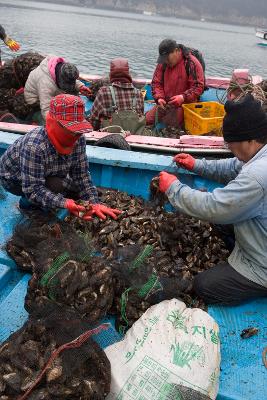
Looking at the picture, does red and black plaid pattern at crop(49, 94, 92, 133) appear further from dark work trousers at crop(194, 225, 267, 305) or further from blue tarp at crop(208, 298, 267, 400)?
blue tarp at crop(208, 298, 267, 400)

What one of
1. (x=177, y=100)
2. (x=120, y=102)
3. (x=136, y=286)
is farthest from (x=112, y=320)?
(x=177, y=100)

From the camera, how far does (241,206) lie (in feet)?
10.2

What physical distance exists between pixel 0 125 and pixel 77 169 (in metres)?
2.56

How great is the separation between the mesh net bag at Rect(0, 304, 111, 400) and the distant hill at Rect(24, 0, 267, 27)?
135 m

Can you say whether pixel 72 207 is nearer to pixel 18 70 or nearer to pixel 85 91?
pixel 18 70

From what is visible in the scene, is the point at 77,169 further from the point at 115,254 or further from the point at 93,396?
the point at 93,396

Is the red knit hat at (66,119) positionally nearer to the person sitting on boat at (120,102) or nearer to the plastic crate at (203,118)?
the person sitting on boat at (120,102)

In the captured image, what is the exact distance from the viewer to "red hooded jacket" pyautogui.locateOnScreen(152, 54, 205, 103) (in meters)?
7.60

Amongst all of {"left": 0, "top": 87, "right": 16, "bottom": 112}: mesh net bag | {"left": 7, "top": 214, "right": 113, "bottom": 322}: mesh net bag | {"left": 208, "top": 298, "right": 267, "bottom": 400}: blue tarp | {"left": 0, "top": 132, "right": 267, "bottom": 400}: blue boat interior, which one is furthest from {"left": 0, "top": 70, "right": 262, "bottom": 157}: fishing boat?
{"left": 7, "top": 214, "right": 113, "bottom": 322}: mesh net bag

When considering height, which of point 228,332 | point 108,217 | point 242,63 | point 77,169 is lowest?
point 242,63

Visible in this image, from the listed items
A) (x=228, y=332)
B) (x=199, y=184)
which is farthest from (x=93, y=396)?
(x=199, y=184)

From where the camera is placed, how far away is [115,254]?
3.63 meters

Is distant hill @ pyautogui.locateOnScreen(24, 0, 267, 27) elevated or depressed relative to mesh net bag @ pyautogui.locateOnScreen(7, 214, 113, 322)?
depressed

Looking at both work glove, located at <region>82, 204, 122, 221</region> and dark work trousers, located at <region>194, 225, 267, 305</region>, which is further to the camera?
work glove, located at <region>82, 204, 122, 221</region>
